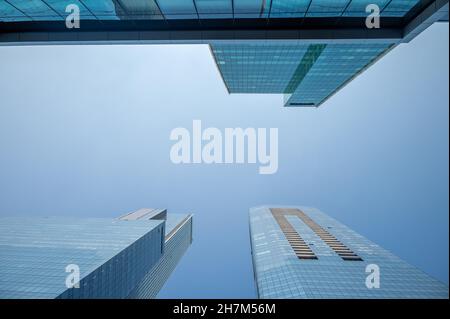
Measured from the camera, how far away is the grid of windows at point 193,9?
13805 mm

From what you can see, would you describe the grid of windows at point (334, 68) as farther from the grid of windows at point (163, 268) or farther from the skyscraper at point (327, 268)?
the grid of windows at point (163, 268)

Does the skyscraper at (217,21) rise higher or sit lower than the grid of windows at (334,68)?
lower

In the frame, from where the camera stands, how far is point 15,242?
7400 centimetres

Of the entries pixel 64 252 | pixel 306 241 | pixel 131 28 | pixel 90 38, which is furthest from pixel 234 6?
pixel 306 241

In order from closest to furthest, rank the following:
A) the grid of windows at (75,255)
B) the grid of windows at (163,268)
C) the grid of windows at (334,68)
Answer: the grid of windows at (334,68) → the grid of windows at (75,255) → the grid of windows at (163,268)

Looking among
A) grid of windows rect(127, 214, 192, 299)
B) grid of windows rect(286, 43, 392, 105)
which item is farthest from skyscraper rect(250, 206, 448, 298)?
grid of windows rect(127, 214, 192, 299)

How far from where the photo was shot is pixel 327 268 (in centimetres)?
7381

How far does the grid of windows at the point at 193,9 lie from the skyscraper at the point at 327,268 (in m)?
37.3

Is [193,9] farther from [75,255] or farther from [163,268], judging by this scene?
[163,268]

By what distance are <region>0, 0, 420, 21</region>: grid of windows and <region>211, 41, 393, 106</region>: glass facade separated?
27.1 metres

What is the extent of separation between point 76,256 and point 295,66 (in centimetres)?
5815

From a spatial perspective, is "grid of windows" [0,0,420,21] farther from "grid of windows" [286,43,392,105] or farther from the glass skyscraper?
"grid of windows" [286,43,392,105]

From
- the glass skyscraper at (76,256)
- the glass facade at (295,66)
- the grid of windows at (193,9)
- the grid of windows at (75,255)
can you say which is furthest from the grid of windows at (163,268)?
the grid of windows at (193,9)

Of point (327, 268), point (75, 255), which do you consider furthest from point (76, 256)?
point (327, 268)
